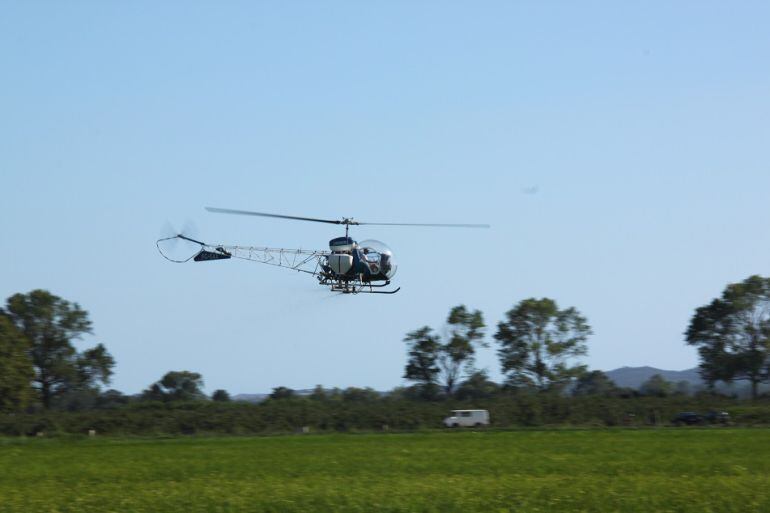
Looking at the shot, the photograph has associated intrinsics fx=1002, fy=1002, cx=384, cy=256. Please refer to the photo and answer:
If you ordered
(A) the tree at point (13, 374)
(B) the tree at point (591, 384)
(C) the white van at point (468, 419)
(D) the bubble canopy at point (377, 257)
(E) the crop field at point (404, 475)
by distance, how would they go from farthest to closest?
(B) the tree at point (591, 384)
(A) the tree at point (13, 374)
(C) the white van at point (468, 419)
(D) the bubble canopy at point (377, 257)
(E) the crop field at point (404, 475)

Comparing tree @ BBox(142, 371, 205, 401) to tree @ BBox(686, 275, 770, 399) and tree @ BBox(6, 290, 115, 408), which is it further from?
tree @ BBox(686, 275, 770, 399)

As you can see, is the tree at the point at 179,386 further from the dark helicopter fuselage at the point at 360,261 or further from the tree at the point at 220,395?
the dark helicopter fuselage at the point at 360,261

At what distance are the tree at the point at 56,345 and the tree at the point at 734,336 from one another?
57.0 m

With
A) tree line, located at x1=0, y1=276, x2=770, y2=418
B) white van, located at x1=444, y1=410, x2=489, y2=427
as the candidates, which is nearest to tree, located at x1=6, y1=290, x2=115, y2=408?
tree line, located at x1=0, y1=276, x2=770, y2=418

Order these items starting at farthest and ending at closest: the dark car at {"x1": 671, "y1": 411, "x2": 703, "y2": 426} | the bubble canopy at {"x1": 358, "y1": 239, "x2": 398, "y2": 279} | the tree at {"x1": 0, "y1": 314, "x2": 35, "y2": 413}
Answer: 1. the tree at {"x1": 0, "y1": 314, "x2": 35, "y2": 413}
2. the dark car at {"x1": 671, "y1": 411, "x2": 703, "y2": 426}
3. the bubble canopy at {"x1": 358, "y1": 239, "x2": 398, "y2": 279}

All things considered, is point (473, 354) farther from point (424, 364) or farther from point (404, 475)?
point (404, 475)

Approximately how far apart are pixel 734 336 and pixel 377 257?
61.4 meters

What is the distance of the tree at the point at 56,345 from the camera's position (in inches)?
3590

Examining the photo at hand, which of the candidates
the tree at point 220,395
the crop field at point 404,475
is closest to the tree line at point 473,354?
the tree at point 220,395

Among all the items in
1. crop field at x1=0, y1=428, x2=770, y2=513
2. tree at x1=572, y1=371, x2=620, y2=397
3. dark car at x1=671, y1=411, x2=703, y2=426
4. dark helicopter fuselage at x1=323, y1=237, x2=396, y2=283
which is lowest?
crop field at x1=0, y1=428, x2=770, y2=513

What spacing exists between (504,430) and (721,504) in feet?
110

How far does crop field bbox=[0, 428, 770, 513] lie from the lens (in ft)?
75.0

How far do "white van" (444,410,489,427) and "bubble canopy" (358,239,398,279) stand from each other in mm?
18600

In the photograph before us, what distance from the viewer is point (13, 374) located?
79500 millimetres
